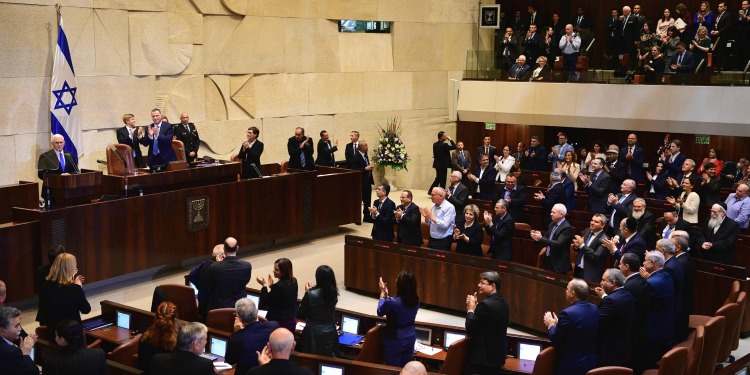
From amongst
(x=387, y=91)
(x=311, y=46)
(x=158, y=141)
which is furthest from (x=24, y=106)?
(x=387, y=91)

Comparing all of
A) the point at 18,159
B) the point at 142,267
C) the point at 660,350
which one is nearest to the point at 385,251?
the point at 142,267

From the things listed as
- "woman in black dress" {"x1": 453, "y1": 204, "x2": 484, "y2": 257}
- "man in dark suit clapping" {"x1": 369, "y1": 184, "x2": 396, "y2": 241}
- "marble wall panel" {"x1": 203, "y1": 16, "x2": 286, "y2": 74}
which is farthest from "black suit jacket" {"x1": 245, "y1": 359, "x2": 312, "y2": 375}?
"marble wall panel" {"x1": 203, "y1": 16, "x2": 286, "y2": 74}

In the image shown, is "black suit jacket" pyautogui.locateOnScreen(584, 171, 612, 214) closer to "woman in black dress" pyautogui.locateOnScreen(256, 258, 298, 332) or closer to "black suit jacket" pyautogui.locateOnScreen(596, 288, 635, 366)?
"black suit jacket" pyautogui.locateOnScreen(596, 288, 635, 366)

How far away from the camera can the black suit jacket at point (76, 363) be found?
5.82 m

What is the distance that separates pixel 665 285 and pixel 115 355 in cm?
493

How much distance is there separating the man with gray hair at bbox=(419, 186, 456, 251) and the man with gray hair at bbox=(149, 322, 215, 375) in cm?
529

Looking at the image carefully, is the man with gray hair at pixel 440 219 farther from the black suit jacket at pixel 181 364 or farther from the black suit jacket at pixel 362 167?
the black suit jacket at pixel 181 364

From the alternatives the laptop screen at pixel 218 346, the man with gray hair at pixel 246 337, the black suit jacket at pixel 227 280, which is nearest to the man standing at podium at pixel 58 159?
the black suit jacket at pixel 227 280

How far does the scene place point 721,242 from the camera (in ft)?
32.9

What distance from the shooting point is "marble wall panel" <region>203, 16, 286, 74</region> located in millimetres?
15492

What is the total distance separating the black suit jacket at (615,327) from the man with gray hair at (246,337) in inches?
109

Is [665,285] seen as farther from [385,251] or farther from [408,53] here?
[408,53]

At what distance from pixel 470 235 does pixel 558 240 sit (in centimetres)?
120

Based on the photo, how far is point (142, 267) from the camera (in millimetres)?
11570
